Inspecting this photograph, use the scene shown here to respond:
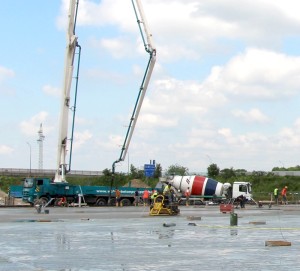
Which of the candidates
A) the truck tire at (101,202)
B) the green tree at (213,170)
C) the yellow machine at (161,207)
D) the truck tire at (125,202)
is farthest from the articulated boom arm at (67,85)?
the green tree at (213,170)

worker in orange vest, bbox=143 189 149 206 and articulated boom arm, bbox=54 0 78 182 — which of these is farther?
worker in orange vest, bbox=143 189 149 206

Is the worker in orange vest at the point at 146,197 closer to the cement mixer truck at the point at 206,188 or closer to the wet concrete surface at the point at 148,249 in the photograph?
the cement mixer truck at the point at 206,188

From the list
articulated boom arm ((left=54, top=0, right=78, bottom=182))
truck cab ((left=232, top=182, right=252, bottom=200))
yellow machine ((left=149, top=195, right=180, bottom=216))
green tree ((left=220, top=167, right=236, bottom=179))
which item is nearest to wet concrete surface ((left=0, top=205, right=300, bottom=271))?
yellow machine ((left=149, top=195, right=180, bottom=216))

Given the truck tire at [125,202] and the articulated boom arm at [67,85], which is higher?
the articulated boom arm at [67,85]

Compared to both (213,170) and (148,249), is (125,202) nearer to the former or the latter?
(148,249)

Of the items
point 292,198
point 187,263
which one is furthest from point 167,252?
point 292,198

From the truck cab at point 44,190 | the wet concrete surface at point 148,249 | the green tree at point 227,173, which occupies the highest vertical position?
the green tree at point 227,173

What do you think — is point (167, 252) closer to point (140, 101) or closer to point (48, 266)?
point (48, 266)

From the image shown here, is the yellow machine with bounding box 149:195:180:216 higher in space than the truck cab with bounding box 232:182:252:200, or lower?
lower

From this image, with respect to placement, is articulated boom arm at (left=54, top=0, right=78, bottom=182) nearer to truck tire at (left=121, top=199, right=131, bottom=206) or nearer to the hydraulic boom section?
the hydraulic boom section

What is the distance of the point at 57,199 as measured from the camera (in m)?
54.6

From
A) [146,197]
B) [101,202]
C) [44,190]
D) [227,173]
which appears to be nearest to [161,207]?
[146,197]

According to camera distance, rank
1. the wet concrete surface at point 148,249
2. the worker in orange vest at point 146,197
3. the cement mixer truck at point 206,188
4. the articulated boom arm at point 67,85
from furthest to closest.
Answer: the cement mixer truck at point 206,188 < the worker in orange vest at point 146,197 < the articulated boom arm at point 67,85 < the wet concrete surface at point 148,249

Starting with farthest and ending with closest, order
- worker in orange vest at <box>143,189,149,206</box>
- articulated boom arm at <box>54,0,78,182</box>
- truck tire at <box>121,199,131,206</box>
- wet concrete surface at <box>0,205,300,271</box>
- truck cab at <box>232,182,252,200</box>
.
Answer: truck cab at <box>232,182,252,200</box>
truck tire at <box>121,199,131,206</box>
worker in orange vest at <box>143,189,149,206</box>
articulated boom arm at <box>54,0,78,182</box>
wet concrete surface at <box>0,205,300,271</box>
